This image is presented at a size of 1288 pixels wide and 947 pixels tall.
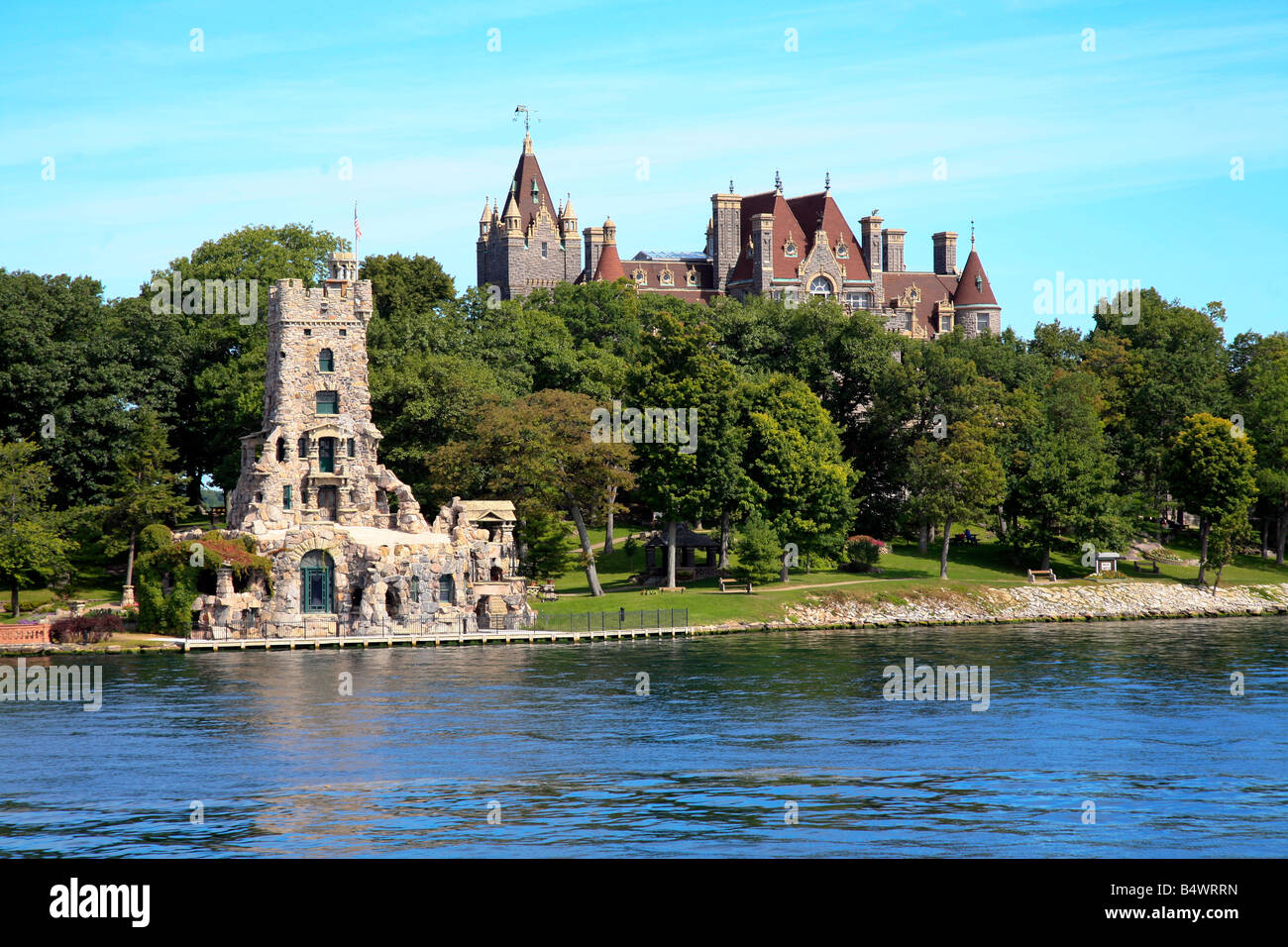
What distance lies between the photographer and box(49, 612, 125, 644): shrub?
68125 mm

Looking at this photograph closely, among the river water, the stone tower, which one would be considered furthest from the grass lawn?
the river water

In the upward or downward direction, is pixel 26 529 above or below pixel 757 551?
above

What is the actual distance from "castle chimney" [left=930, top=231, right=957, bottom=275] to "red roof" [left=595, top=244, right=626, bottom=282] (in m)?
42.2

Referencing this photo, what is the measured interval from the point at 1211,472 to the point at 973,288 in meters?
71.1

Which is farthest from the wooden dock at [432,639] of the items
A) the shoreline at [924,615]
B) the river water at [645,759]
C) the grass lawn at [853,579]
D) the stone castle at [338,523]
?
the grass lawn at [853,579]

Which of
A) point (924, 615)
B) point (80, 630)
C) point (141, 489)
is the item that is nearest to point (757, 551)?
point (924, 615)

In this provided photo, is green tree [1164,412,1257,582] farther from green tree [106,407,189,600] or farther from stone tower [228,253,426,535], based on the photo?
green tree [106,407,189,600]

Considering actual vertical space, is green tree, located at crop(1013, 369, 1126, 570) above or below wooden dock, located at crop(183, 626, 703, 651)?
above

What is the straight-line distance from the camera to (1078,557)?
103 meters

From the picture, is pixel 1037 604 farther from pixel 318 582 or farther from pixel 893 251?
pixel 893 251

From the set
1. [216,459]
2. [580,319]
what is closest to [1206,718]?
[216,459]

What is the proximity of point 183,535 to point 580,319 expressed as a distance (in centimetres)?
5883

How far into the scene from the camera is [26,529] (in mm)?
75125

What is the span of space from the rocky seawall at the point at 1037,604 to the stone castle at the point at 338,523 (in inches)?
737
